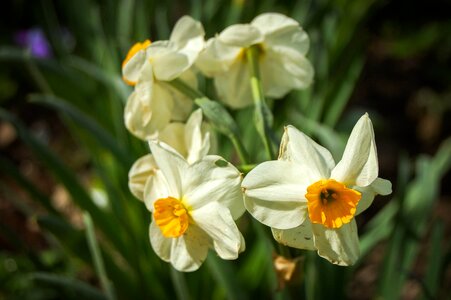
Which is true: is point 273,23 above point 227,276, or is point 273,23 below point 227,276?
above

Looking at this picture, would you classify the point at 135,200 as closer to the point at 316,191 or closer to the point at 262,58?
the point at 262,58

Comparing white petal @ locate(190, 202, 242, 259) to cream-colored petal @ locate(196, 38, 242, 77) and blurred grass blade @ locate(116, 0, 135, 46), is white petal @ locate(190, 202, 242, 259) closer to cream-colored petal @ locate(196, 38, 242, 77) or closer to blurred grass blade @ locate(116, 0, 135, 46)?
cream-colored petal @ locate(196, 38, 242, 77)

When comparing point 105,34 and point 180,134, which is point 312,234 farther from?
point 105,34

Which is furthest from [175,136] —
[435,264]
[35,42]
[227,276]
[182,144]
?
[35,42]

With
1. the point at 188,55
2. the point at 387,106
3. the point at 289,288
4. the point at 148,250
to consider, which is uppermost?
the point at 188,55

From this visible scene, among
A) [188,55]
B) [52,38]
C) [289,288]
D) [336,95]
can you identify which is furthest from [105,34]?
[289,288]

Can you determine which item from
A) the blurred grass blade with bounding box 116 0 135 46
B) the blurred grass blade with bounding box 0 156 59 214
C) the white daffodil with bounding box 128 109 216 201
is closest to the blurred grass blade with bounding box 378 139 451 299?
the white daffodil with bounding box 128 109 216 201

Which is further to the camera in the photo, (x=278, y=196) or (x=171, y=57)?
(x=171, y=57)
